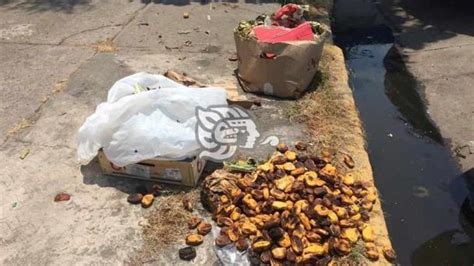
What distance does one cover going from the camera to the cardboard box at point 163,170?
9.87 ft

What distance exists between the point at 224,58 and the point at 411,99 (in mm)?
2041

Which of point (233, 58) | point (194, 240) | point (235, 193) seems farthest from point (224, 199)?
point (233, 58)

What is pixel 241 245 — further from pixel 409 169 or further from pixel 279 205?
pixel 409 169

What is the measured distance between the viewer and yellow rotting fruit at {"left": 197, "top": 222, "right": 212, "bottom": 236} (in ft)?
9.05

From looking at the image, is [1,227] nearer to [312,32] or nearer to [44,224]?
[44,224]

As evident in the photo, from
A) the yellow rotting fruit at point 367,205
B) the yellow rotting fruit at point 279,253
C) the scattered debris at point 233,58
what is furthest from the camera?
the scattered debris at point 233,58

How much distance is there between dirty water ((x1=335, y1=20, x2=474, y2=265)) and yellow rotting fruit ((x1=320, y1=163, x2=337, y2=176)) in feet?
2.48

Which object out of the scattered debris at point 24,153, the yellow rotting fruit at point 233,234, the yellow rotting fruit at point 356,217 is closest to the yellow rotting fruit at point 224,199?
the yellow rotting fruit at point 233,234

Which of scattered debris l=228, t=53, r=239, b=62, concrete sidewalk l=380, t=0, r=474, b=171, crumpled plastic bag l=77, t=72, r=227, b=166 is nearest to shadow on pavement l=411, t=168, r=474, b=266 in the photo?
concrete sidewalk l=380, t=0, r=474, b=171

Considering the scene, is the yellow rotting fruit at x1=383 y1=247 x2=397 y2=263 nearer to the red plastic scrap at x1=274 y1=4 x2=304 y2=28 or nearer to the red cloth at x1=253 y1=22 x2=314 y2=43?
the red cloth at x1=253 y1=22 x2=314 y2=43

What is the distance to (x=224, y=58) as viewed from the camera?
191 inches

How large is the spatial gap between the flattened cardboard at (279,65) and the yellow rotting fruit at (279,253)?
180 cm

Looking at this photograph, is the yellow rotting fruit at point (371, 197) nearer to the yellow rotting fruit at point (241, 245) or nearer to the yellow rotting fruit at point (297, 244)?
the yellow rotting fruit at point (297, 244)

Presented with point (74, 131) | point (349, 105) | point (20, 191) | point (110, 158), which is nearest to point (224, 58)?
point (349, 105)
